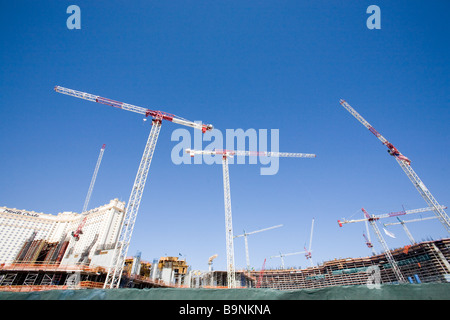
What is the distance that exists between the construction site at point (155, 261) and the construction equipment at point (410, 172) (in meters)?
0.19

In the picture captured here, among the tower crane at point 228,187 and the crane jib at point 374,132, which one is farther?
the crane jib at point 374,132

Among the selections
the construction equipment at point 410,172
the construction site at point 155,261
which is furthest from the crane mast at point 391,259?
the construction equipment at point 410,172

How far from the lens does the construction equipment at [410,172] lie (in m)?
49.7

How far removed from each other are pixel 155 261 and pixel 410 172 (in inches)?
2863

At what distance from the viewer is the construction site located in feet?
122

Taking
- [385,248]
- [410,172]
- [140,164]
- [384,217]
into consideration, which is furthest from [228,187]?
[384,217]

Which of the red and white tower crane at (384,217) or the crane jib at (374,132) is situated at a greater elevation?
the crane jib at (374,132)

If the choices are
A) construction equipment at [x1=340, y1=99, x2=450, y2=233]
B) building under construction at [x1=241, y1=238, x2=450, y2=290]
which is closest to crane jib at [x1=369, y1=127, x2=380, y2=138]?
construction equipment at [x1=340, y1=99, x2=450, y2=233]

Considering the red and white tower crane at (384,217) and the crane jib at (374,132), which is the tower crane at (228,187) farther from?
the red and white tower crane at (384,217)

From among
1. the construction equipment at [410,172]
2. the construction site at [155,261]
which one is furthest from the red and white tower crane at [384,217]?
the construction equipment at [410,172]

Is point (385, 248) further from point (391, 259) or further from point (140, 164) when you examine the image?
point (140, 164)

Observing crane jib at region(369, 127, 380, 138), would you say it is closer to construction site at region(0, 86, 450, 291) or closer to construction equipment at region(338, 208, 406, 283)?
construction site at region(0, 86, 450, 291)

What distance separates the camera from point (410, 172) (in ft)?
184

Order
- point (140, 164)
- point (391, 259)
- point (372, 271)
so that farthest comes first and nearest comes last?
1. point (372, 271)
2. point (391, 259)
3. point (140, 164)
